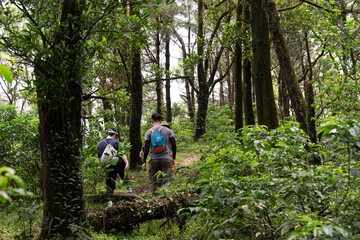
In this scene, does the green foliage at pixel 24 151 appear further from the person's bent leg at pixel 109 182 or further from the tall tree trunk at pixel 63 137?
the person's bent leg at pixel 109 182

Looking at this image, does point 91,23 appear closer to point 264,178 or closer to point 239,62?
point 264,178

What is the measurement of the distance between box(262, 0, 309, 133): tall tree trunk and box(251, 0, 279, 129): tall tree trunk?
2.54ft

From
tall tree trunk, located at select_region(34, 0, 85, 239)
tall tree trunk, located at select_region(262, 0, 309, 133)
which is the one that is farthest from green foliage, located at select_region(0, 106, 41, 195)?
tall tree trunk, located at select_region(262, 0, 309, 133)

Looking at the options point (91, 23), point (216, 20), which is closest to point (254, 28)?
point (91, 23)

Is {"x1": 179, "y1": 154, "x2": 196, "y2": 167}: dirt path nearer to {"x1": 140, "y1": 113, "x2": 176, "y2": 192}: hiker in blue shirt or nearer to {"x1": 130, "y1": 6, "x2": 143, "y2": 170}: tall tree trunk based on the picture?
{"x1": 130, "y1": 6, "x2": 143, "y2": 170}: tall tree trunk

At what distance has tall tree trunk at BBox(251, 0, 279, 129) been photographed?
6.78m

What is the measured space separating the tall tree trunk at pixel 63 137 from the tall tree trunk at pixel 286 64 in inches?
213

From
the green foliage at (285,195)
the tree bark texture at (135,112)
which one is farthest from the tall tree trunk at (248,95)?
the green foliage at (285,195)

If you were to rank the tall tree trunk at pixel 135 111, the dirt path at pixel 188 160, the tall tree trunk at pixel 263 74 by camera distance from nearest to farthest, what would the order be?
1. the tall tree trunk at pixel 263 74
2. the tall tree trunk at pixel 135 111
3. the dirt path at pixel 188 160

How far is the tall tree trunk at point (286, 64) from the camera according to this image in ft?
24.3

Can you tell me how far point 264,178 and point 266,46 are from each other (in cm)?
486

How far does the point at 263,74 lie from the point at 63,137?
4794 millimetres

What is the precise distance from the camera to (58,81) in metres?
3.76

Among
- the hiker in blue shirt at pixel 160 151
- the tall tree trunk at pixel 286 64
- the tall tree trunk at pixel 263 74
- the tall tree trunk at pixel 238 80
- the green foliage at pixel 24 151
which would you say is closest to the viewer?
the green foliage at pixel 24 151
